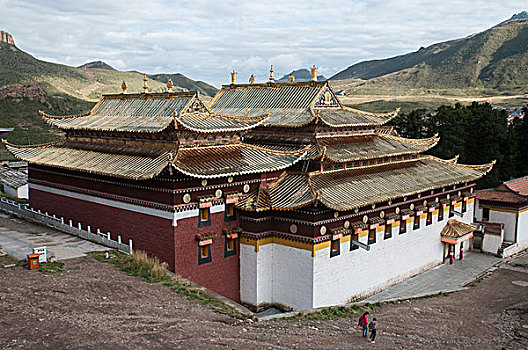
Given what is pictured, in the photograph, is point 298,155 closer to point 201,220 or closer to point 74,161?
point 201,220

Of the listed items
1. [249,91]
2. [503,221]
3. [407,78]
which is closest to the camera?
[249,91]

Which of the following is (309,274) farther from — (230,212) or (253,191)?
(253,191)

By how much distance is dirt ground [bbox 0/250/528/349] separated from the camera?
47.1 ft

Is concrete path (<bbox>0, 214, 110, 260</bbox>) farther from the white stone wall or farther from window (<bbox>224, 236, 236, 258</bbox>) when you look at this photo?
the white stone wall

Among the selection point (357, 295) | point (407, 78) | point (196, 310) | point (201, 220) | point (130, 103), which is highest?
point (407, 78)

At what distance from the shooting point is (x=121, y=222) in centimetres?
2319

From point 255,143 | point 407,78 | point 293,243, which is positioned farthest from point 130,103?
point 407,78

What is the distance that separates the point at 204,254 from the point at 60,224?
32.1ft

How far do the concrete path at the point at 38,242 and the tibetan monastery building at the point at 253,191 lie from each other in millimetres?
1320

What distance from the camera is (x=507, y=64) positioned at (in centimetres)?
13462

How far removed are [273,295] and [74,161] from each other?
39.3 ft

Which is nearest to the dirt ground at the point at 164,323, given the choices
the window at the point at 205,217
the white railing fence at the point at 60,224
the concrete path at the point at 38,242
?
the concrete path at the point at 38,242

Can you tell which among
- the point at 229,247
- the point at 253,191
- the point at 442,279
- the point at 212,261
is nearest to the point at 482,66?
the point at 442,279

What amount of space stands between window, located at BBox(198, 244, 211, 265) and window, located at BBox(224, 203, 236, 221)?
1529 millimetres
